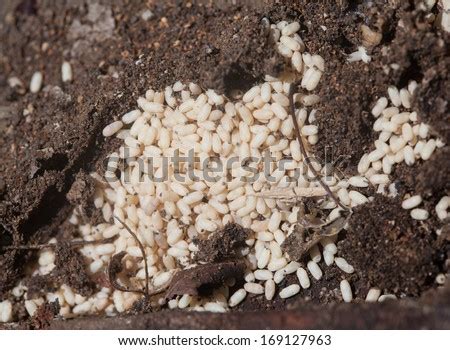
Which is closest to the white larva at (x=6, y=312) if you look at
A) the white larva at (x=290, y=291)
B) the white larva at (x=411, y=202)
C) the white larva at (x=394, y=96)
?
the white larva at (x=290, y=291)

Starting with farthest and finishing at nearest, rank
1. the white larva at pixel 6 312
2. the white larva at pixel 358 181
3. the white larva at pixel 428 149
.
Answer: the white larva at pixel 6 312, the white larva at pixel 358 181, the white larva at pixel 428 149

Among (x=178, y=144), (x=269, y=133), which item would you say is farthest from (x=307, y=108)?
(x=178, y=144)

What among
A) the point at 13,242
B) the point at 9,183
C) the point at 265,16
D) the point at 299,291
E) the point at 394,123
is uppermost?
the point at 265,16

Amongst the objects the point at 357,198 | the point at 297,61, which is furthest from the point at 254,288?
the point at 297,61

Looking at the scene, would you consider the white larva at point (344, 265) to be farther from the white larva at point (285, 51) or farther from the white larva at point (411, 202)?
the white larva at point (285, 51)

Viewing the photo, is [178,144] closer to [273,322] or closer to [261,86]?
[261,86]

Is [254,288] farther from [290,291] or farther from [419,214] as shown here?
[419,214]

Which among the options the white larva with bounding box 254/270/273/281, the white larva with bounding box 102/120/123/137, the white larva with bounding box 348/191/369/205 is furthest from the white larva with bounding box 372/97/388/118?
the white larva with bounding box 102/120/123/137

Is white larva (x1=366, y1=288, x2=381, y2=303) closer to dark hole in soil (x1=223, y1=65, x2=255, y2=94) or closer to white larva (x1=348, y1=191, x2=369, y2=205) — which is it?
white larva (x1=348, y1=191, x2=369, y2=205)
